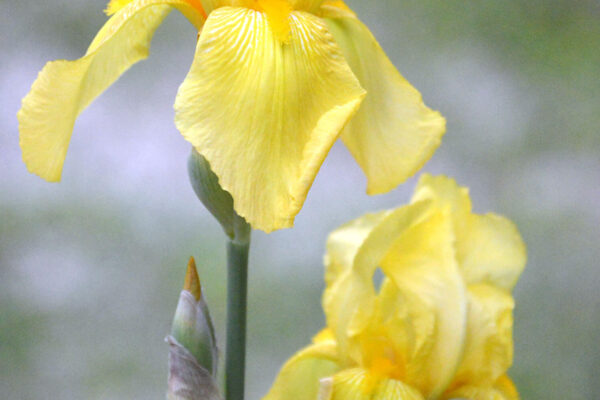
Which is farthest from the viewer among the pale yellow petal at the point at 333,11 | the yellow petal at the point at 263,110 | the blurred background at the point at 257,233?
the blurred background at the point at 257,233

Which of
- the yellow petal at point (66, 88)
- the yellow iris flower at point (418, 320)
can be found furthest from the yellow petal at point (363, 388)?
the yellow petal at point (66, 88)

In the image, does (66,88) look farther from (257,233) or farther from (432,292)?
(257,233)

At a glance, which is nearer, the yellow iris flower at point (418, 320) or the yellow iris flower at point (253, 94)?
the yellow iris flower at point (253, 94)

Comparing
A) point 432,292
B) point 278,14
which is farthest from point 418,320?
point 278,14

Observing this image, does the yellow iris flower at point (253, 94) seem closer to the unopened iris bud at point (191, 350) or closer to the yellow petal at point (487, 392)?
the unopened iris bud at point (191, 350)

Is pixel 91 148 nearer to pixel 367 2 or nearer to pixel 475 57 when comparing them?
pixel 367 2

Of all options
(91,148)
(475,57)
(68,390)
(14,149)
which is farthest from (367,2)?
(68,390)
